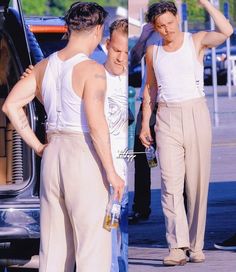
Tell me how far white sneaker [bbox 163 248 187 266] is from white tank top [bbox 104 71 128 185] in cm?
152

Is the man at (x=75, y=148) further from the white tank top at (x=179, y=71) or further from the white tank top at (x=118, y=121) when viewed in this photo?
the white tank top at (x=179, y=71)

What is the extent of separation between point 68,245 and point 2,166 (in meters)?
1.59

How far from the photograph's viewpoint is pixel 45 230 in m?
6.10

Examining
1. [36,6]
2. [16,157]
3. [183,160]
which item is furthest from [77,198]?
[36,6]

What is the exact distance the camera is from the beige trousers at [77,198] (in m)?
5.98

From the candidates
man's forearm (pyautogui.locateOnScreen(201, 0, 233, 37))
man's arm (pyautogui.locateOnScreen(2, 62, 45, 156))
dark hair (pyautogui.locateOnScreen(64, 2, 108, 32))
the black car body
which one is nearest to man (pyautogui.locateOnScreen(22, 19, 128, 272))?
→ man's arm (pyautogui.locateOnScreen(2, 62, 45, 156))

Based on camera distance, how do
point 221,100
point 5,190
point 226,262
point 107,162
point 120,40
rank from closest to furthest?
point 107,162 → point 120,40 → point 5,190 → point 226,262 → point 221,100

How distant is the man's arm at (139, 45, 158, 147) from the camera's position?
773cm

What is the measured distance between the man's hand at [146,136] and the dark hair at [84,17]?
1.75 m

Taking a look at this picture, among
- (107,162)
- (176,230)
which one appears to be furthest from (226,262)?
(107,162)

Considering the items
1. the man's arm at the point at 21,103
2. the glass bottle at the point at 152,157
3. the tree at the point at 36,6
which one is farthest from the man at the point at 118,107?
the tree at the point at 36,6

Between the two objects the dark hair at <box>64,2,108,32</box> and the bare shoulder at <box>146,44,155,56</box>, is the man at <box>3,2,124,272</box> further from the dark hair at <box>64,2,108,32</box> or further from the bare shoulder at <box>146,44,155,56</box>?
the bare shoulder at <box>146,44,155,56</box>

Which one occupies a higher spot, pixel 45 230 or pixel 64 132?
pixel 64 132

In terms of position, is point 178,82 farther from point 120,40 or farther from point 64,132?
point 64,132
